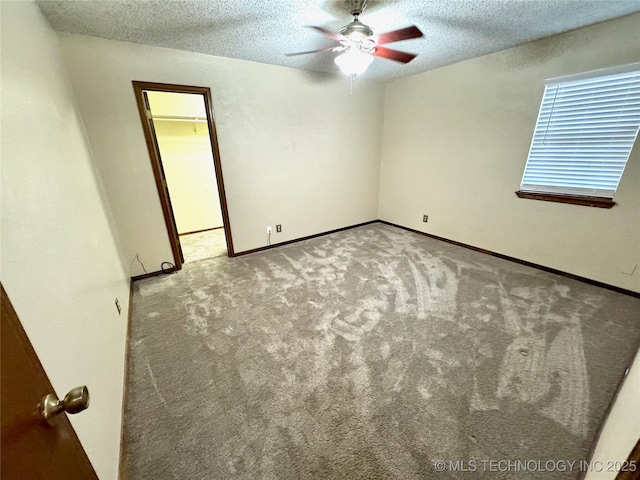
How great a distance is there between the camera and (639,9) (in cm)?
198

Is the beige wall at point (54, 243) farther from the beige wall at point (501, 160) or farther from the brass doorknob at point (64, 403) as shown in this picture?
the beige wall at point (501, 160)

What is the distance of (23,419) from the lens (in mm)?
460

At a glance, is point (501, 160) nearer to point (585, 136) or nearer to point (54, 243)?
point (585, 136)

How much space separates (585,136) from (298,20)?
285cm

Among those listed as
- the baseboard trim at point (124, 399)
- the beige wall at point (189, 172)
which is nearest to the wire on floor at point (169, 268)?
the baseboard trim at point (124, 399)

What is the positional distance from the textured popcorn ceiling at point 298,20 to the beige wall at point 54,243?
0.45 m

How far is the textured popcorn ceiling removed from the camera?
1.83 metres

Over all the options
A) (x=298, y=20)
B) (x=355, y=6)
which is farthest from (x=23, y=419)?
(x=298, y=20)

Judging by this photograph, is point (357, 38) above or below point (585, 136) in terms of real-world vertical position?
above

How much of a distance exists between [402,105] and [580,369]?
12.3 feet

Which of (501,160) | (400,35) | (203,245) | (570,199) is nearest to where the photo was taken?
(400,35)

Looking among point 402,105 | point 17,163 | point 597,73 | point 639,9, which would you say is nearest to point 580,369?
point 597,73

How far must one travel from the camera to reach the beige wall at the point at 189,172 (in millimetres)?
4023

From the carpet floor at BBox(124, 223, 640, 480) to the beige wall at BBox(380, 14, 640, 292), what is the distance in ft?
1.34
